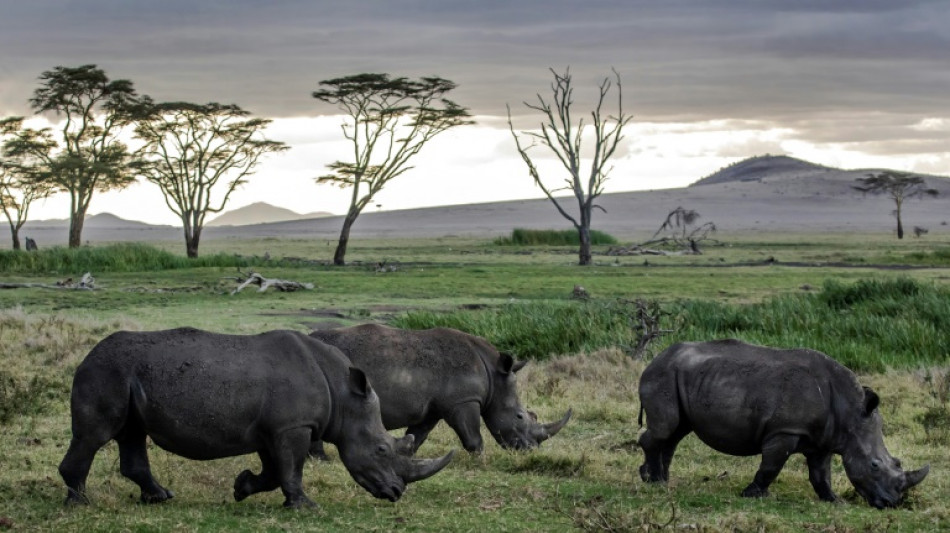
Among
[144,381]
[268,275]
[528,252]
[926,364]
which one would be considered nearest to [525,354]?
[926,364]

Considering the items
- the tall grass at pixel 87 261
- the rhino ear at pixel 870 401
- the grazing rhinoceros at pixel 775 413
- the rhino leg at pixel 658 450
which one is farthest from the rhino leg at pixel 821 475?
the tall grass at pixel 87 261

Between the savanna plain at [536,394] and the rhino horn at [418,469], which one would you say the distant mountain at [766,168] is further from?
the rhino horn at [418,469]

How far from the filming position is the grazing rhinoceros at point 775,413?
A: 8133 millimetres

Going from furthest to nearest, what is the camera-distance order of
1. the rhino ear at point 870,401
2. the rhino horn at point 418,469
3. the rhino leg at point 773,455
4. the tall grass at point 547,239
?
the tall grass at point 547,239, the rhino leg at point 773,455, the rhino ear at point 870,401, the rhino horn at point 418,469

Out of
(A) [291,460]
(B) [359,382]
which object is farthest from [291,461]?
(B) [359,382]

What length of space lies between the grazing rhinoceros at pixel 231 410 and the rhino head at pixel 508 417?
7.79ft

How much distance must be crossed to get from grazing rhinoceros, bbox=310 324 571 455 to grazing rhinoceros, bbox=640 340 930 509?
1.65 meters

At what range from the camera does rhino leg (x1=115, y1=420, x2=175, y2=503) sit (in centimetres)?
784

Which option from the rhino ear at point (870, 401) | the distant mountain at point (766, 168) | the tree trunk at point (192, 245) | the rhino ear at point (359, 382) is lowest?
the rhino ear at point (870, 401)

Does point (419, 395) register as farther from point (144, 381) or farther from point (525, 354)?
point (525, 354)

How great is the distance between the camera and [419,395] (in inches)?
379

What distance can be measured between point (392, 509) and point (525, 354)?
9.53 meters

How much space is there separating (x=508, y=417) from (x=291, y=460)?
Result: 117 inches

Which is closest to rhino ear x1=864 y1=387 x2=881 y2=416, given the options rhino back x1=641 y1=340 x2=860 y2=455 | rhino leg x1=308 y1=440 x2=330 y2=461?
rhino back x1=641 y1=340 x2=860 y2=455
